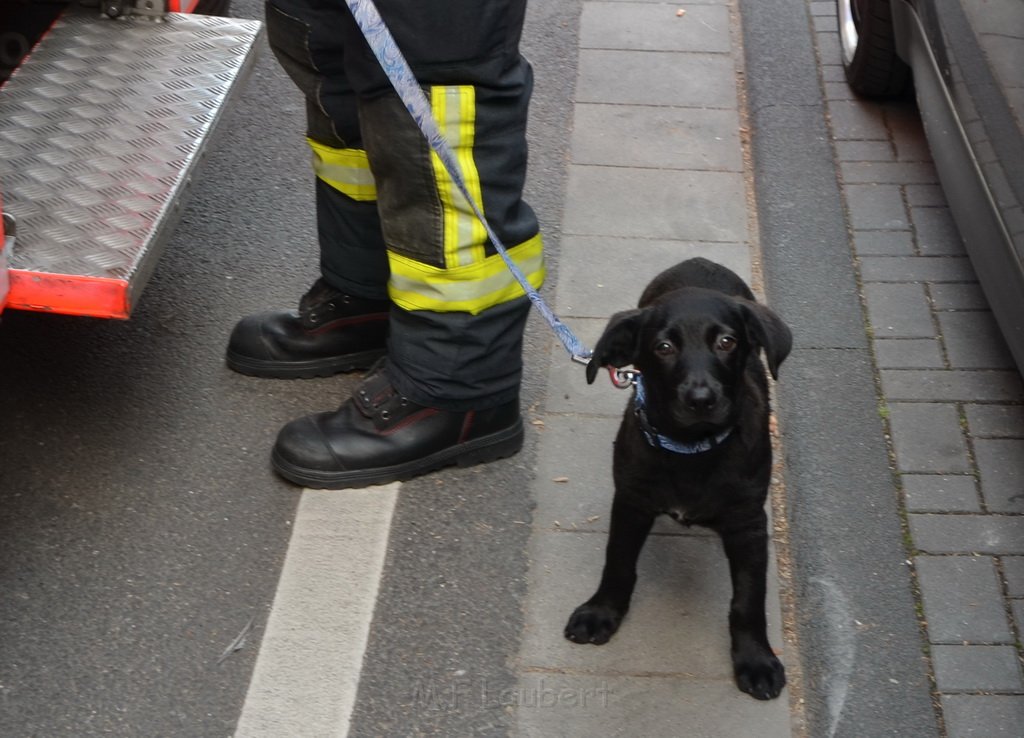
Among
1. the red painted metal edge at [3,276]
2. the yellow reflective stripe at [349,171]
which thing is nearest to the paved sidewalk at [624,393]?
the yellow reflective stripe at [349,171]

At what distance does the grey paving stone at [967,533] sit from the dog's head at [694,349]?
915 millimetres

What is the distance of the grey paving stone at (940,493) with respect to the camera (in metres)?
3.65

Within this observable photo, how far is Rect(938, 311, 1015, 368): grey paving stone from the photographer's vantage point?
4.24 m

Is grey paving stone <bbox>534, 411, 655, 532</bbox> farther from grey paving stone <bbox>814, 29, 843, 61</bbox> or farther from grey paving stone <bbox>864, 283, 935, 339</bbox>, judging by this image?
grey paving stone <bbox>814, 29, 843, 61</bbox>

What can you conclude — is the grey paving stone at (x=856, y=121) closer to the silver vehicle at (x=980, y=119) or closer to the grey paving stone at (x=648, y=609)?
the silver vehicle at (x=980, y=119)

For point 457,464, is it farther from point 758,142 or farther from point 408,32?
point 758,142

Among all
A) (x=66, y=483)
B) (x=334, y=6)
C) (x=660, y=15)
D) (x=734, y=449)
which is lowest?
(x=660, y=15)

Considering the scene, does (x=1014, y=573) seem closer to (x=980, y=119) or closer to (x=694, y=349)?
(x=694, y=349)

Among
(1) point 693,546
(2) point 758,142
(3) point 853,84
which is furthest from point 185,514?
(3) point 853,84

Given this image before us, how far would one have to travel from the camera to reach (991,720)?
3.03 meters

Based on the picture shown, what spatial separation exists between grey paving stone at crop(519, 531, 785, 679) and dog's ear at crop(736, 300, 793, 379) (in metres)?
0.69

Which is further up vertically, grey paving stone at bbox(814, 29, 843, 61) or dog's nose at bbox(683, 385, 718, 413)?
dog's nose at bbox(683, 385, 718, 413)

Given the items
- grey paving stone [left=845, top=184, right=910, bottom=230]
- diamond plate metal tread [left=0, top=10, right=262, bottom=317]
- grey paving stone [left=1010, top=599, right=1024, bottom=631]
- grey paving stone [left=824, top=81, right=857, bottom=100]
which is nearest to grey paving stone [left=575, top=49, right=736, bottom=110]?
grey paving stone [left=824, top=81, right=857, bottom=100]

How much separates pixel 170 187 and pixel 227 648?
1.27 metres
